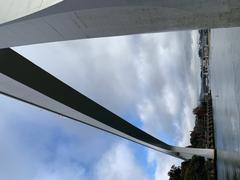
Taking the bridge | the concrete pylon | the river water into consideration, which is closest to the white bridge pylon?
the bridge

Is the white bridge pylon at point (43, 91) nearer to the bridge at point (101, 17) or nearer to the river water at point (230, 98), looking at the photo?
A: the bridge at point (101, 17)

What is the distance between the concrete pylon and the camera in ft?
17.1

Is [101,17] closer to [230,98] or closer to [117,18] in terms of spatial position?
[117,18]

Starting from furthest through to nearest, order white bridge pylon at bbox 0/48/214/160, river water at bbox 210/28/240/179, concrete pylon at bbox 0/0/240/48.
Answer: river water at bbox 210/28/240/179
white bridge pylon at bbox 0/48/214/160
concrete pylon at bbox 0/0/240/48

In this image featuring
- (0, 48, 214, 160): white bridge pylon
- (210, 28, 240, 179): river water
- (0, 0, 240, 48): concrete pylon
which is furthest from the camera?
(210, 28, 240, 179): river water

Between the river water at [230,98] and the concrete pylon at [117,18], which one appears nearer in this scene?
the concrete pylon at [117,18]

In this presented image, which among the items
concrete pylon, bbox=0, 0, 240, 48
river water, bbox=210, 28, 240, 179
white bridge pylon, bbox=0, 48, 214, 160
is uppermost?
river water, bbox=210, 28, 240, 179

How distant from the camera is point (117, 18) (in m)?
5.65

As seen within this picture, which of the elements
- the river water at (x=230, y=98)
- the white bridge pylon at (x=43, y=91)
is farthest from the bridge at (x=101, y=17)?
the river water at (x=230, y=98)

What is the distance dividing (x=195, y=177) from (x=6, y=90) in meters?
34.6

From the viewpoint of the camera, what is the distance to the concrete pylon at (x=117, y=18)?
5.22 meters

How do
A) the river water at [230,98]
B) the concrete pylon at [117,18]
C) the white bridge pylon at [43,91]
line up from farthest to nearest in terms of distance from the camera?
the river water at [230,98]
the white bridge pylon at [43,91]
the concrete pylon at [117,18]

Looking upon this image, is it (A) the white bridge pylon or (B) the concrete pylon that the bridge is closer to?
(B) the concrete pylon

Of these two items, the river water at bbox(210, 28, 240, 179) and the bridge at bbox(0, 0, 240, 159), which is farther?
the river water at bbox(210, 28, 240, 179)
